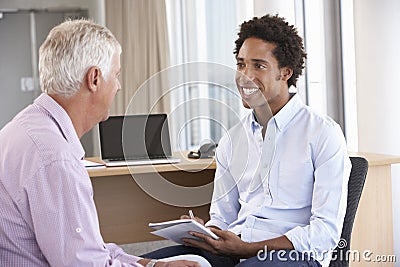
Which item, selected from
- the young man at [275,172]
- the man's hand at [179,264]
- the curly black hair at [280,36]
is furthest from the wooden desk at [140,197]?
the man's hand at [179,264]

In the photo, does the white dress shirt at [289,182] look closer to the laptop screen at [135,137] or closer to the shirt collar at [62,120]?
the laptop screen at [135,137]

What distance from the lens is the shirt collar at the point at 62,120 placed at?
1.50 metres

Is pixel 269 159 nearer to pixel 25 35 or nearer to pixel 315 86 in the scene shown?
pixel 315 86

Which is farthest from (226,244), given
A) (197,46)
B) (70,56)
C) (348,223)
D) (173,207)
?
(197,46)

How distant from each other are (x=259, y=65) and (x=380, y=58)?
141 centimetres

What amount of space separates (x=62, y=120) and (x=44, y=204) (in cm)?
22

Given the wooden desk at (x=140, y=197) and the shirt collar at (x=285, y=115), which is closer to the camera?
the shirt collar at (x=285, y=115)

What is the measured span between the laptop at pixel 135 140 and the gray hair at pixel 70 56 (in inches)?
42.7

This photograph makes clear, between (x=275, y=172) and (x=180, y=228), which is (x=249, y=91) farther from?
(x=180, y=228)

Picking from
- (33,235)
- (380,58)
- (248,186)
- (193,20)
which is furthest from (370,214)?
(193,20)

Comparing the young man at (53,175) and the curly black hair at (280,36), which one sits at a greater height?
the curly black hair at (280,36)

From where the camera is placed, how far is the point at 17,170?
1.43 meters

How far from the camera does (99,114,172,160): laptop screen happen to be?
2672mm

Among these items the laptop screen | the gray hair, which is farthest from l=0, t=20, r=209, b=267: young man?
the laptop screen
